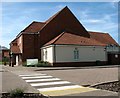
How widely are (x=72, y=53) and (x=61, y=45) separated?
2.15 m

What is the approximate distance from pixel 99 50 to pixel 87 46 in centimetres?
275

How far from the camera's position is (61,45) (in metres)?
37.2

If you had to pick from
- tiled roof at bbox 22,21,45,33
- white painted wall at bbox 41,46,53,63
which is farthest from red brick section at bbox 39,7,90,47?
tiled roof at bbox 22,21,45,33

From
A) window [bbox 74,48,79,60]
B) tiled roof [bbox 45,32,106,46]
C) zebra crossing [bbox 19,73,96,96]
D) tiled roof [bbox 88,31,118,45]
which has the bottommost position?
zebra crossing [bbox 19,73,96,96]

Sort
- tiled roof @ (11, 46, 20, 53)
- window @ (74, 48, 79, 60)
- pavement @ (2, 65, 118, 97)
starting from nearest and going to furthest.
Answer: pavement @ (2, 65, 118, 97)
window @ (74, 48, 79, 60)
tiled roof @ (11, 46, 20, 53)

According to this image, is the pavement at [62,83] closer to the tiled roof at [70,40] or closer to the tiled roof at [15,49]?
the tiled roof at [70,40]

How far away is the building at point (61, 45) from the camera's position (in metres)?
37.6

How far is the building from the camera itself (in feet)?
123

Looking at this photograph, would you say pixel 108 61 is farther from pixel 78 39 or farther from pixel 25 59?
pixel 25 59

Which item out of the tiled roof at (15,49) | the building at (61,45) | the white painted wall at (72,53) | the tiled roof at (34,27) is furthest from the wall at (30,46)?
the tiled roof at (15,49)

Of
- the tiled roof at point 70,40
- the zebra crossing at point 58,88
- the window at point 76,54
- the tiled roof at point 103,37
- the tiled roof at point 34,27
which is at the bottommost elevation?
the zebra crossing at point 58,88

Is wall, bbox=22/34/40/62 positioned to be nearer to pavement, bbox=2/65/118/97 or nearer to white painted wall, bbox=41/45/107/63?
white painted wall, bbox=41/45/107/63

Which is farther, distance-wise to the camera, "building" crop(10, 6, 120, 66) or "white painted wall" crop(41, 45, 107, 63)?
"building" crop(10, 6, 120, 66)

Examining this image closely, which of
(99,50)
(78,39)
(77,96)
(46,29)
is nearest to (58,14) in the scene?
(46,29)
